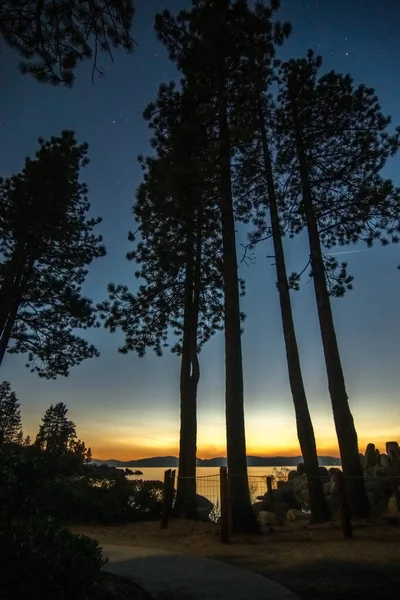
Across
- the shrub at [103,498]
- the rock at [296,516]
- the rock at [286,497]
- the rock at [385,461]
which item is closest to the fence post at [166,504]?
the shrub at [103,498]

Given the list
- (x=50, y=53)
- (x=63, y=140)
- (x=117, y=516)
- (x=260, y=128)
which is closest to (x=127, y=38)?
(x=50, y=53)

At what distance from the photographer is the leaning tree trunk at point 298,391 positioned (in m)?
9.88

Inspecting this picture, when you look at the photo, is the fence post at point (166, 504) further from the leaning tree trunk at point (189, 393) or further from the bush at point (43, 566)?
the bush at point (43, 566)

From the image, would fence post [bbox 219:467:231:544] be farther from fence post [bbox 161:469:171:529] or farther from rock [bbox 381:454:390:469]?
rock [bbox 381:454:390:469]

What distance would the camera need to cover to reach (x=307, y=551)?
6.28m

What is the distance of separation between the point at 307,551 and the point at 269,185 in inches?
427

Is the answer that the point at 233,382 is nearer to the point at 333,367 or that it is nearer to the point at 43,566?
the point at 333,367

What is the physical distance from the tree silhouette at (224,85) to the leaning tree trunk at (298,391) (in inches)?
68.9

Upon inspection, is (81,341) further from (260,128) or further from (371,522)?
(371,522)

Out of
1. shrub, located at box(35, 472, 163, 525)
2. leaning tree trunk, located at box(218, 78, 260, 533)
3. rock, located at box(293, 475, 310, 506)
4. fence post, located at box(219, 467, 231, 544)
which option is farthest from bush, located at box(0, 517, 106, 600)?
rock, located at box(293, 475, 310, 506)

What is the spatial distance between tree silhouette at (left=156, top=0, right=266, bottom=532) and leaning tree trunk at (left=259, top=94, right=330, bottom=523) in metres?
1.75

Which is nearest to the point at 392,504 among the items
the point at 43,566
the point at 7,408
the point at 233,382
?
the point at 233,382

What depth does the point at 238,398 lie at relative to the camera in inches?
372

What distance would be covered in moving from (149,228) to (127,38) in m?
10.7
